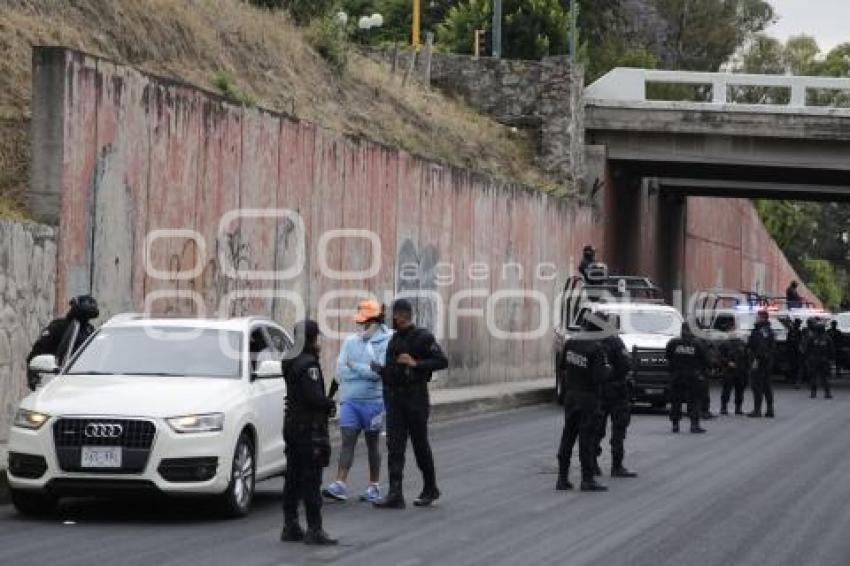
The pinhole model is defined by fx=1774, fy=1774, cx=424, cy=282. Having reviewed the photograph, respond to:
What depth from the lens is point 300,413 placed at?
13000 millimetres

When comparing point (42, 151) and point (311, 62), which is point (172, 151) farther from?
point (311, 62)

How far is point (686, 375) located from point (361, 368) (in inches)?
462

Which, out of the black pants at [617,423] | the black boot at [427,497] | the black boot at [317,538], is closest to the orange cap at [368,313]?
the black boot at [427,497]

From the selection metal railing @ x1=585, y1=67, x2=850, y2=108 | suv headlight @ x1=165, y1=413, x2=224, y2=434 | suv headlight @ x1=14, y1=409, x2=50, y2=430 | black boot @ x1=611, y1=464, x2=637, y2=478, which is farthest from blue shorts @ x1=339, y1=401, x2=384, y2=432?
metal railing @ x1=585, y1=67, x2=850, y2=108

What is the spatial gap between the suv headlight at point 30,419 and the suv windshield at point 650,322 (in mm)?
19814

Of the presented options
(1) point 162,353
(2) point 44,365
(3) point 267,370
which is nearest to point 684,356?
(3) point 267,370

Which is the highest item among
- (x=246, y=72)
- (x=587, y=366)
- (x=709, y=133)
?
(x=709, y=133)

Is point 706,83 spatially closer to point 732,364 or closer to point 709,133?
point 709,133

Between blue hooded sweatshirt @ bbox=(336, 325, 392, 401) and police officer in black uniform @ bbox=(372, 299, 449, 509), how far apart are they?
0.37m

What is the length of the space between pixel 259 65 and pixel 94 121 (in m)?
15.3

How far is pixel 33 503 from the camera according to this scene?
1437 cm

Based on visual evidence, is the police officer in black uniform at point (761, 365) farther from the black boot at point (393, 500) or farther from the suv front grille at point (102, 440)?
the suv front grille at point (102, 440)

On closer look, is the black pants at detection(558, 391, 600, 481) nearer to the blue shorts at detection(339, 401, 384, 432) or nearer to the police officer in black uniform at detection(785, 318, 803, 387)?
the blue shorts at detection(339, 401, 384, 432)

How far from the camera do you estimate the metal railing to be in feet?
157
